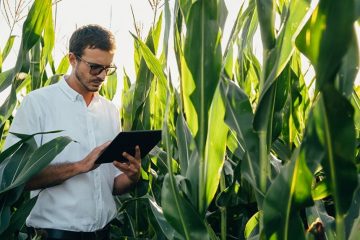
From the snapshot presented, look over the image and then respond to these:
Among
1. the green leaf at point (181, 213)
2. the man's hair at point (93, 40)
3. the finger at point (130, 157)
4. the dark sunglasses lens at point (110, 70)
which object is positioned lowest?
the finger at point (130, 157)

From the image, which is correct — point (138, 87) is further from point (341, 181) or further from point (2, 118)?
point (341, 181)

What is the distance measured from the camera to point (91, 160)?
1.93 m

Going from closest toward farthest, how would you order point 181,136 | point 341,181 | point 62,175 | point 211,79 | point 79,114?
point 341,181, point 211,79, point 181,136, point 62,175, point 79,114

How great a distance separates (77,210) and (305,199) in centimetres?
105

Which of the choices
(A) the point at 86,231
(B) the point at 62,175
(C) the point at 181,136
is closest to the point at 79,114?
(B) the point at 62,175

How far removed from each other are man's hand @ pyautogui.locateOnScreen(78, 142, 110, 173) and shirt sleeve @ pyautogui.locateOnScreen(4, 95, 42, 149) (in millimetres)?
196

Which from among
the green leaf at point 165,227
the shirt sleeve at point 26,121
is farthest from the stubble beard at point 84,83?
the green leaf at point 165,227

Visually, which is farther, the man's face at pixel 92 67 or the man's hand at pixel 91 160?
the man's face at pixel 92 67

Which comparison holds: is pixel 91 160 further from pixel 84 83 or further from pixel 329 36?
pixel 329 36

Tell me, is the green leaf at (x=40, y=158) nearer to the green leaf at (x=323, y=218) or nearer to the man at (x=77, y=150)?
the man at (x=77, y=150)

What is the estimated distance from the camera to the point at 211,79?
136 centimetres

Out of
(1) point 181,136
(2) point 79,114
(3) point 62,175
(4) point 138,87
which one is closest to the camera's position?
(1) point 181,136

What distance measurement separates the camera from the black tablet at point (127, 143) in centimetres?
188

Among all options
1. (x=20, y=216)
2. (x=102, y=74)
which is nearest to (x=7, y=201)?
(x=20, y=216)
